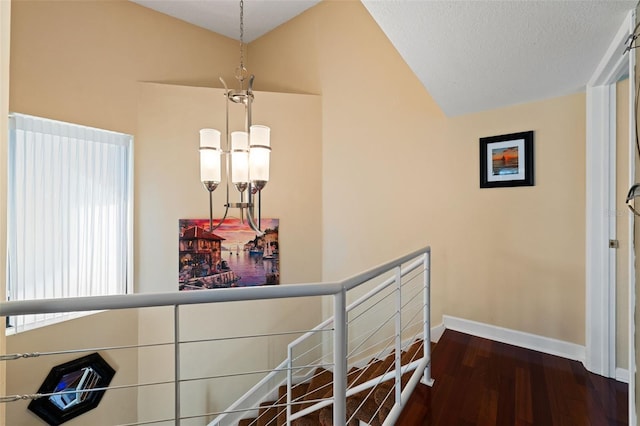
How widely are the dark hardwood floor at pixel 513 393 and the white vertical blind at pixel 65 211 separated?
2923 mm

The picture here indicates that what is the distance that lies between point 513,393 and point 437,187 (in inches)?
63.4

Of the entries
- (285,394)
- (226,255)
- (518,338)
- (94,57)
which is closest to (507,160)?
(518,338)

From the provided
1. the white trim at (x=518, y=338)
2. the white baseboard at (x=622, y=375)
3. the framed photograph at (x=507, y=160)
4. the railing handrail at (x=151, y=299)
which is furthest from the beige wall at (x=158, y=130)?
the white baseboard at (x=622, y=375)

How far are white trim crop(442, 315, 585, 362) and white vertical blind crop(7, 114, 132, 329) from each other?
3.25 meters

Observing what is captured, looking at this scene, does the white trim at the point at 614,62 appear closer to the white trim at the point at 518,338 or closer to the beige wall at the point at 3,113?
the white trim at the point at 518,338

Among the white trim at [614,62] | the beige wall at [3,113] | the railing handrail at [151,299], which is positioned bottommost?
the railing handrail at [151,299]

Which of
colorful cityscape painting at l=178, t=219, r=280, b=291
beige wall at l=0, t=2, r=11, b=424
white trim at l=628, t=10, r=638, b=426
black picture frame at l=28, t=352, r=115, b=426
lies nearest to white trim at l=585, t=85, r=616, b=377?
white trim at l=628, t=10, r=638, b=426

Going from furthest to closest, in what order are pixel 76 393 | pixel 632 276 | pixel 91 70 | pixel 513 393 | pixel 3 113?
pixel 91 70 → pixel 76 393 → pixel 513 393 → pixel 632 276 → pixel 3 113

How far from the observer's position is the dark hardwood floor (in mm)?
1535

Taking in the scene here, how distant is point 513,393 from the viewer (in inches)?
68.4

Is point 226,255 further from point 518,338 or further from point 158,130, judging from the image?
point 518,338

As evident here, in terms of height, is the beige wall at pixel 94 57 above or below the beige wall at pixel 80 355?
above

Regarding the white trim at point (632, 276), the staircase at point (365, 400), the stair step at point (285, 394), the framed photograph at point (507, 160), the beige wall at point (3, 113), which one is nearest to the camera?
the beige wall at point (3, 113)

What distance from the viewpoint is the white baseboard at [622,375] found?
5.82 feet
